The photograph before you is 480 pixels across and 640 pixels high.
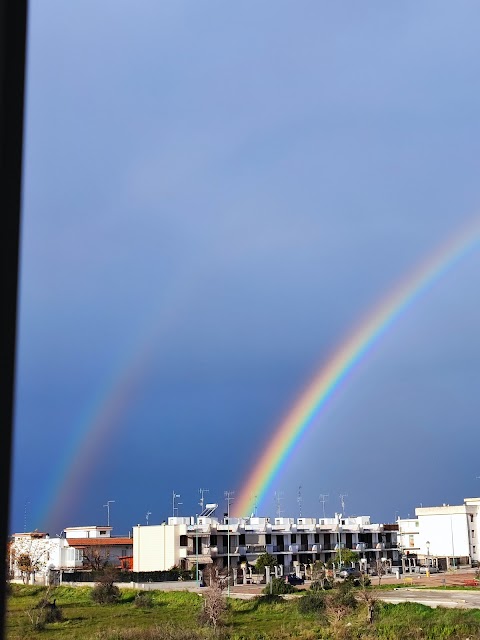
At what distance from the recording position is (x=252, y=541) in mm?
42031

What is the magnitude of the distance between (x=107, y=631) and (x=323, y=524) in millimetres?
31954

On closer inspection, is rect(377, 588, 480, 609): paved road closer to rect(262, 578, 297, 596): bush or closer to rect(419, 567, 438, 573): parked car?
rect(262, 578, 297, 596): bush

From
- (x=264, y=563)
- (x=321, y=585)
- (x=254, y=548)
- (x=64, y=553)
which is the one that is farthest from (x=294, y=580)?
(x=64, y=553)

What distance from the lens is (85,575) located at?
111ft

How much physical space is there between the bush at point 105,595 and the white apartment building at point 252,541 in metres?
10.5

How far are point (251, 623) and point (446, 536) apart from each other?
31.4 m

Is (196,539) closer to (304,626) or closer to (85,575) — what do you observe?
(85,575)

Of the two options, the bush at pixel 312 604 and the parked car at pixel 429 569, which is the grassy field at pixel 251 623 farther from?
the parked car at pixel 429 569

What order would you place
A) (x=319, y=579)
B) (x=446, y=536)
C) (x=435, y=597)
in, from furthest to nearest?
(x=446, y=536) → (x=319, y=579) → (x=435, y=597)

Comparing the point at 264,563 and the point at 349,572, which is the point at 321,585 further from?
the point at 349,572

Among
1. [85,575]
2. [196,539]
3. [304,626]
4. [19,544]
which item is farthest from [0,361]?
[19,544]

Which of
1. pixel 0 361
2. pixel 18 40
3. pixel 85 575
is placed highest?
pixel 18 40

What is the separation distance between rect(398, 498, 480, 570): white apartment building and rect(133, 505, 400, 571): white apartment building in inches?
76.0

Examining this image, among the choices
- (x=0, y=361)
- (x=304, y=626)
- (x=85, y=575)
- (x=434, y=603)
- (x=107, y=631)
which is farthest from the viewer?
(x=85, y=575)
